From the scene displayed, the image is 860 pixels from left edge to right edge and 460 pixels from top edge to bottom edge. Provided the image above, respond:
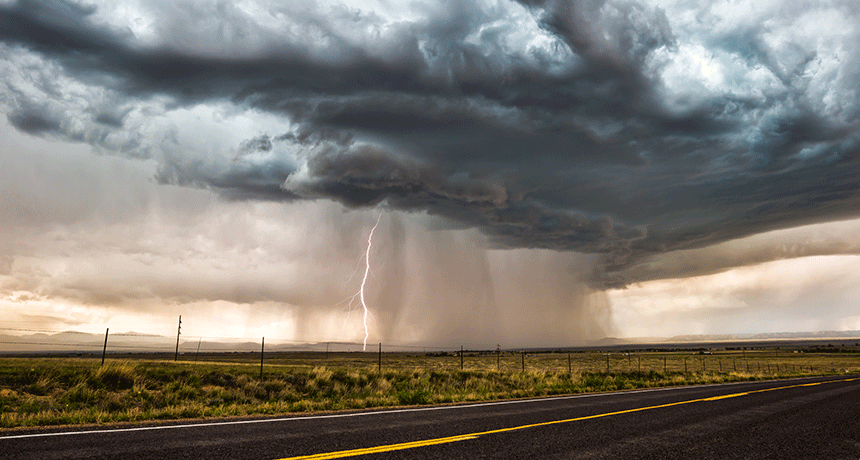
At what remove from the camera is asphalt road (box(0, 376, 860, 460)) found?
7.47 m

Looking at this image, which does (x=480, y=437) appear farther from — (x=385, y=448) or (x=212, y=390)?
(x=212, y=390)

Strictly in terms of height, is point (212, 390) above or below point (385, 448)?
below

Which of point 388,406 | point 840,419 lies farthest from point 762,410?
point 388,406

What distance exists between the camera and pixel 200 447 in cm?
776

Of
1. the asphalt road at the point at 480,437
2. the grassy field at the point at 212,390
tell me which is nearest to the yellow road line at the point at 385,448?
the asphalt road at the point at 480,437

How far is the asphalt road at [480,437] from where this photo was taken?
7469mm

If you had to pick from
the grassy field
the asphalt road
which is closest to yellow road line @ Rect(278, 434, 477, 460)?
the asphalt road

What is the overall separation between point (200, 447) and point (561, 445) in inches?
236

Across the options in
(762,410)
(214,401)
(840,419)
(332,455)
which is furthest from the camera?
(214,401)

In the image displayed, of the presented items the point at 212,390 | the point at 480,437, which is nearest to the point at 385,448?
the point at 480,437

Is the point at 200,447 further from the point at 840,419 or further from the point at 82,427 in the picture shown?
the point at 840,419

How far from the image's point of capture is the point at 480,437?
8805mm

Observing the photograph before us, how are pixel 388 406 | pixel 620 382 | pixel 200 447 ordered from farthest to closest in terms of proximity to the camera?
pixel 620 382 < pixel 388 406 < pixel 200 447

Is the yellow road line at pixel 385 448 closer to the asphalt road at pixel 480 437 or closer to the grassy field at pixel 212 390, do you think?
the asphalt road at pixel 480 437
